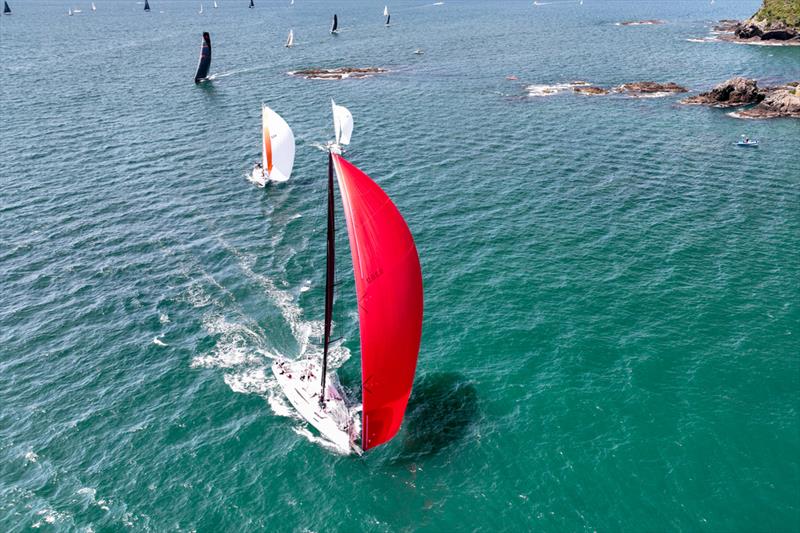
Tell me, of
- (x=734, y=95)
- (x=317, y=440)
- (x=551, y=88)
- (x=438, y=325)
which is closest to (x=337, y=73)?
(x=551, y=88)

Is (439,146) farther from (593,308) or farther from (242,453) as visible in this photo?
(242,453)

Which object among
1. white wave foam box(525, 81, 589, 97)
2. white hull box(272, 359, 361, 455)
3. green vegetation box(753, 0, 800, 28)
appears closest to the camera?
white hull box(272, 359, 361, 455)

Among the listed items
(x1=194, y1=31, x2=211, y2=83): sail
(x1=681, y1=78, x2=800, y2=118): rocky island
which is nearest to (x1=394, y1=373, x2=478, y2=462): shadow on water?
(x1=681, y1=78, x2=800, y2=118): rocky island

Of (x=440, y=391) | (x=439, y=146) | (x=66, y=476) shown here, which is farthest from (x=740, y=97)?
(x=66, y=476)

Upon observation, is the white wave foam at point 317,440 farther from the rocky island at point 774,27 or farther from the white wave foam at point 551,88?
the rocky island at point 774,27

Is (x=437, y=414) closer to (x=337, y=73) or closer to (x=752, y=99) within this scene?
(x=752, y=99)

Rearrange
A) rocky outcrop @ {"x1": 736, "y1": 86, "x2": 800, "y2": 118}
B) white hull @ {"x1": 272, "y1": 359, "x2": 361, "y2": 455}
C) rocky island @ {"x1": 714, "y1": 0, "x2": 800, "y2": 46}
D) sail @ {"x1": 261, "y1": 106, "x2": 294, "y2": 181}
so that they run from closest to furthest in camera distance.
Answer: white hull @ {"x1": 272, "y1": 359, "x2": 361, "y2": 455}, sail @ {"x1": 261, "y1": 106, "x2": 294, "y2": 181}, rocky outcrop @ {"x1": 736, "y1": 86, "x2": 800, "y2": 118}, rocky island @ {"x1": 714, "y1": 0, "x2": 800, "y2": 46}

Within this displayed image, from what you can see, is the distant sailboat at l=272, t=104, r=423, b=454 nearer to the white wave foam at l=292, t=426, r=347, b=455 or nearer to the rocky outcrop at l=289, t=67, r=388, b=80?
the white wave foam at l=292, t=426, r=347, b=455
